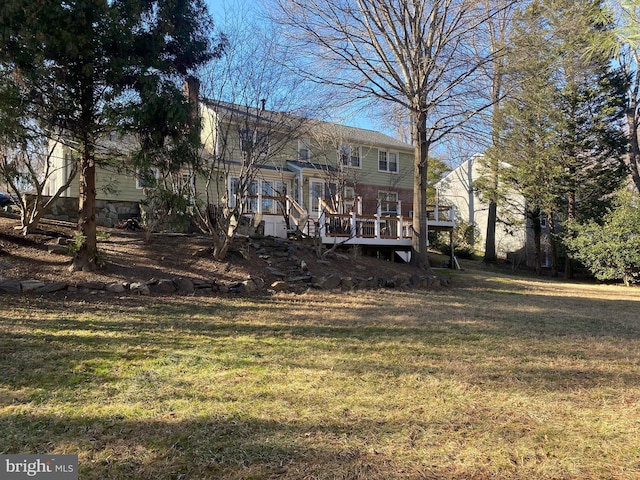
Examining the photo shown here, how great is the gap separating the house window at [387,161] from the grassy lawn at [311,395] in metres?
17.1

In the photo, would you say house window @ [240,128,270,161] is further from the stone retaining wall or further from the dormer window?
the stone retaining wall

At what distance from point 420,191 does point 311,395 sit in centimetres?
1004

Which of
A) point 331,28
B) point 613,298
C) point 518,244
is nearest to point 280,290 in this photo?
point 331,28

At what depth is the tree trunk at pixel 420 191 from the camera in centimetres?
1223

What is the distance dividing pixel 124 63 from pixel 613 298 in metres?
12.2

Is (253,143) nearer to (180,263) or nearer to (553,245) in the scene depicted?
(180,263)

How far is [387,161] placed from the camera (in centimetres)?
2294

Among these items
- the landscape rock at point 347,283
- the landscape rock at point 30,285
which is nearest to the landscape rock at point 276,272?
the landscape rock at point 347,283

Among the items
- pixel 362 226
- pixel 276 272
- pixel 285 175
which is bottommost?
pixel 276 272

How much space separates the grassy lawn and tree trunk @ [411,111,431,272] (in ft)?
20.3

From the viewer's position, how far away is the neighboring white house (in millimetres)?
21406

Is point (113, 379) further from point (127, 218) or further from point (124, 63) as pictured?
point (127, 218)

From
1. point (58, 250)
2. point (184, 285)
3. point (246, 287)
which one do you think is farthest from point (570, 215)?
point (58, 250)

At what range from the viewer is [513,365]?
4297 mm
